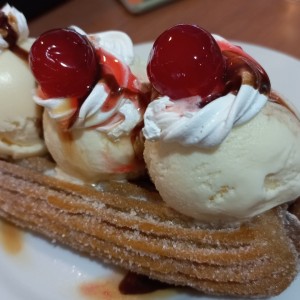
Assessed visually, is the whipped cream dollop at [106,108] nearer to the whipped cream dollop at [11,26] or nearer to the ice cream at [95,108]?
the ice cream at [95,108]

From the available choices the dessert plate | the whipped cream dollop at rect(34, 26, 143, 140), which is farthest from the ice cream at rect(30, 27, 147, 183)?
the dessert plate

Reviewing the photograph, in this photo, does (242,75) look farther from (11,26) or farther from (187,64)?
(11,26)

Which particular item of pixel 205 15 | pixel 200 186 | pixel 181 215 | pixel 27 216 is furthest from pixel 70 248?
pixel 205 15

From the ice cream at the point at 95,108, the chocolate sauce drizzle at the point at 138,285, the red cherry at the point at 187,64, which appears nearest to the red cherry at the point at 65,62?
the ice cream at the point at 95,108

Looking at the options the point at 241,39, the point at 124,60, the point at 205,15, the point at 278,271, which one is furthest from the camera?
the point at 205,15

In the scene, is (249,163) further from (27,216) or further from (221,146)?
(27,216)

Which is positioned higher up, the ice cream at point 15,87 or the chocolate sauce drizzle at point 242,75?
the chocolate sauce drizzle at point 242,75

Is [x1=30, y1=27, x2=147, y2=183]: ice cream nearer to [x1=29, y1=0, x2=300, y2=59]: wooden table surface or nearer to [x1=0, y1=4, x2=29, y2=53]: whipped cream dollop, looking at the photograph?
[x1=0, y1=4, x2=29, y2=53]: whipped cream dollop
